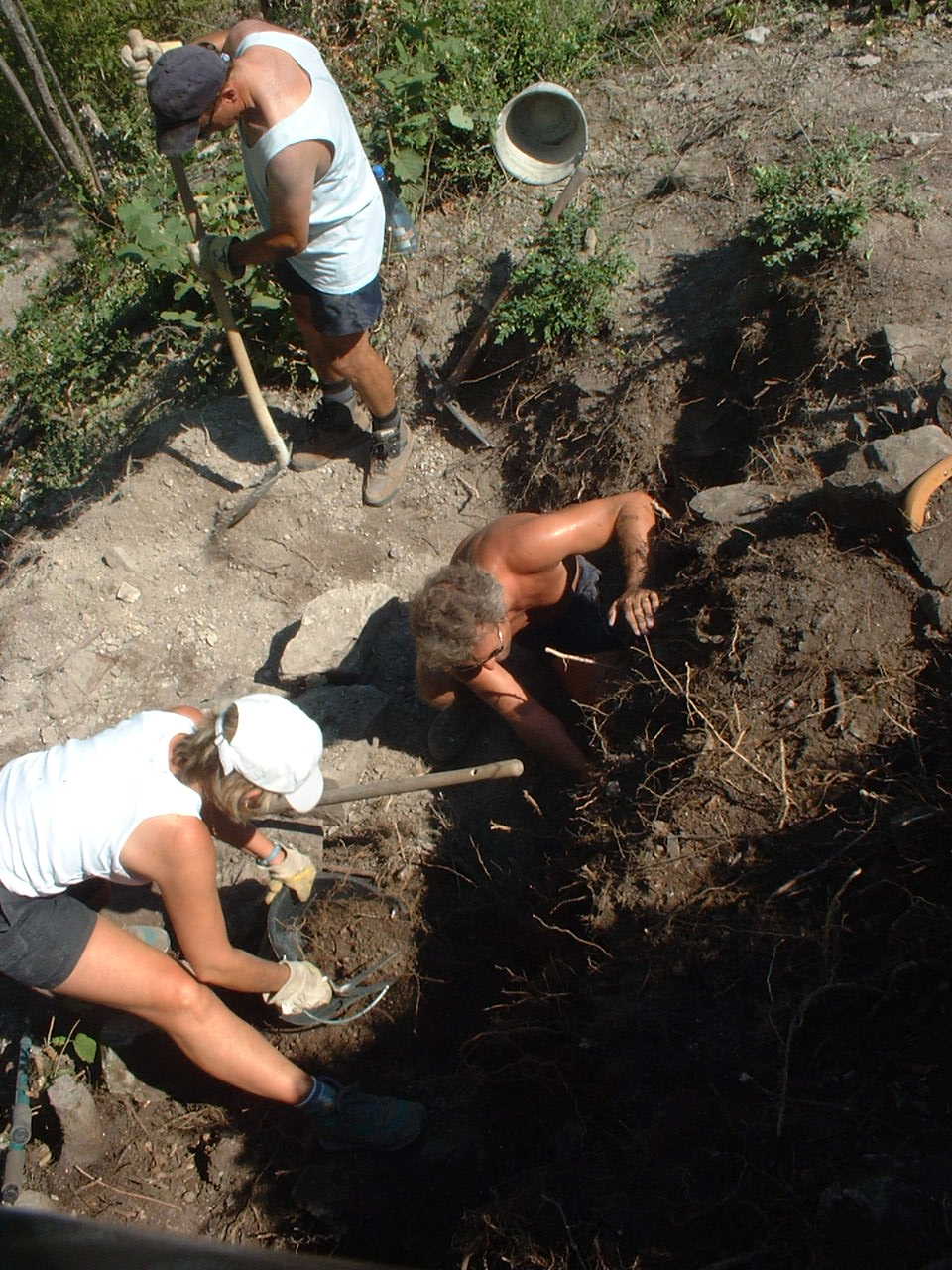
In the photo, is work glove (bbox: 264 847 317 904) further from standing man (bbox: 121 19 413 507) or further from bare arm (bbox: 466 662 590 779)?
standing man (bbox: 121 19 413 507)

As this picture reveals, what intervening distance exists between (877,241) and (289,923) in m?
3.72

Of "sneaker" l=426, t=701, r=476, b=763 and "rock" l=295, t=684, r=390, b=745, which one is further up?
"rock" l=295, t=684, r=390, b=745

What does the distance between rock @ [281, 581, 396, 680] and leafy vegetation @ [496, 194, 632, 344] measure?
154 centimetres

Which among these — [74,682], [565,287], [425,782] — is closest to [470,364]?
[565,287]

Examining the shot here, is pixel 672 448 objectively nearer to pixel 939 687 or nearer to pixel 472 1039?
pixel 939 687

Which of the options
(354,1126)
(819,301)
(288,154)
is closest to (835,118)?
(819,301)

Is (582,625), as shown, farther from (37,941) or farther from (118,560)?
(118,560)

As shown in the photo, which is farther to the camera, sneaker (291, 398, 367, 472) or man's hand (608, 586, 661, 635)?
sneaker (291, 398, 367, 472)

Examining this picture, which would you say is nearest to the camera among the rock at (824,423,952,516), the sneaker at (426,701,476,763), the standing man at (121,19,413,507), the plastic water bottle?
the rock at (824,423,952,516)

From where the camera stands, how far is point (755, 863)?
250 cm

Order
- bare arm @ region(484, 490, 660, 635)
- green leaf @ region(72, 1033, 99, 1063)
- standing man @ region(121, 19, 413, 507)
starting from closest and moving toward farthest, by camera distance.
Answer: green leaf @ region(72, 1033, 99, 1063), standing man @ region(121, 19, 413, 507), bare arm @ region(484, 490, 660, 635)

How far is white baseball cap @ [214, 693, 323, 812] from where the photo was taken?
225 centimetres

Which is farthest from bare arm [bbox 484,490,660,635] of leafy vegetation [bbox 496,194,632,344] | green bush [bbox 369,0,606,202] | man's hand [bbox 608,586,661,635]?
green bush [bbox 369,0,606,202]

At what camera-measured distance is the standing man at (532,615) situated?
3.15 m
